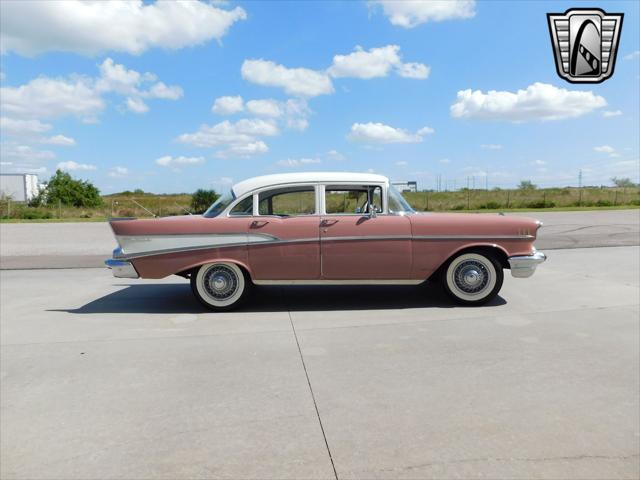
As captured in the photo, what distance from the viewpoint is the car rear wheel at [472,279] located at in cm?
577

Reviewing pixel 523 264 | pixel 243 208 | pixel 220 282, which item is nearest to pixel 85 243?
pixel 220 282

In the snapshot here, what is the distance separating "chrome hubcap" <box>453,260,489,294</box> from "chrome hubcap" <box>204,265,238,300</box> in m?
2.72

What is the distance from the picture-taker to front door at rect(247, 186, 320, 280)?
565 centimetres

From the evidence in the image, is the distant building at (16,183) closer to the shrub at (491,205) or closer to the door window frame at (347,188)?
the shrub at (491,205)

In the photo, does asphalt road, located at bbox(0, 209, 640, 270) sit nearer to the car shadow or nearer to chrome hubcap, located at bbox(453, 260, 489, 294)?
the car shadow

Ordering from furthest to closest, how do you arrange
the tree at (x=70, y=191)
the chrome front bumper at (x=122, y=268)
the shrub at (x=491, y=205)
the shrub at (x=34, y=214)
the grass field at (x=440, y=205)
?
the tree at (x=70, y=191), the shrub at (x=491, y=205), the grass field at (x=440, y=205), the shrub at (x=34, y=214), the chrome front bumper at (x=122, y=268)

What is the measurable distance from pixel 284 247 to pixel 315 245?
37 centimetres

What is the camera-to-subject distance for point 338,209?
19.2ft

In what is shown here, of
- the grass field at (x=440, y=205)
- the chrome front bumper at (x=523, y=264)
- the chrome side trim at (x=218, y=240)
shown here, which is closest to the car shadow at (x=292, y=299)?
the chrome front bumper at (x=523, y=264)

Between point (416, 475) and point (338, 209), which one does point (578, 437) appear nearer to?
point (416, 475)

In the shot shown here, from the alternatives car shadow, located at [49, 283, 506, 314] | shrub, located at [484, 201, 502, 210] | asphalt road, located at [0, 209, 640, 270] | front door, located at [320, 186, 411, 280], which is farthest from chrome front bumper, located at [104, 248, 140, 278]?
shrub, located at [484, 201, 502, 210]

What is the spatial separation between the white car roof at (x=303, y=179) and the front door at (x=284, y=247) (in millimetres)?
408

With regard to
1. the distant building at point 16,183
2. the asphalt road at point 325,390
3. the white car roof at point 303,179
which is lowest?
the asphalt road at point 325,390

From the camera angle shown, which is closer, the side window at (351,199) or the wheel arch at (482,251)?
the wheel arch at (482,251)
